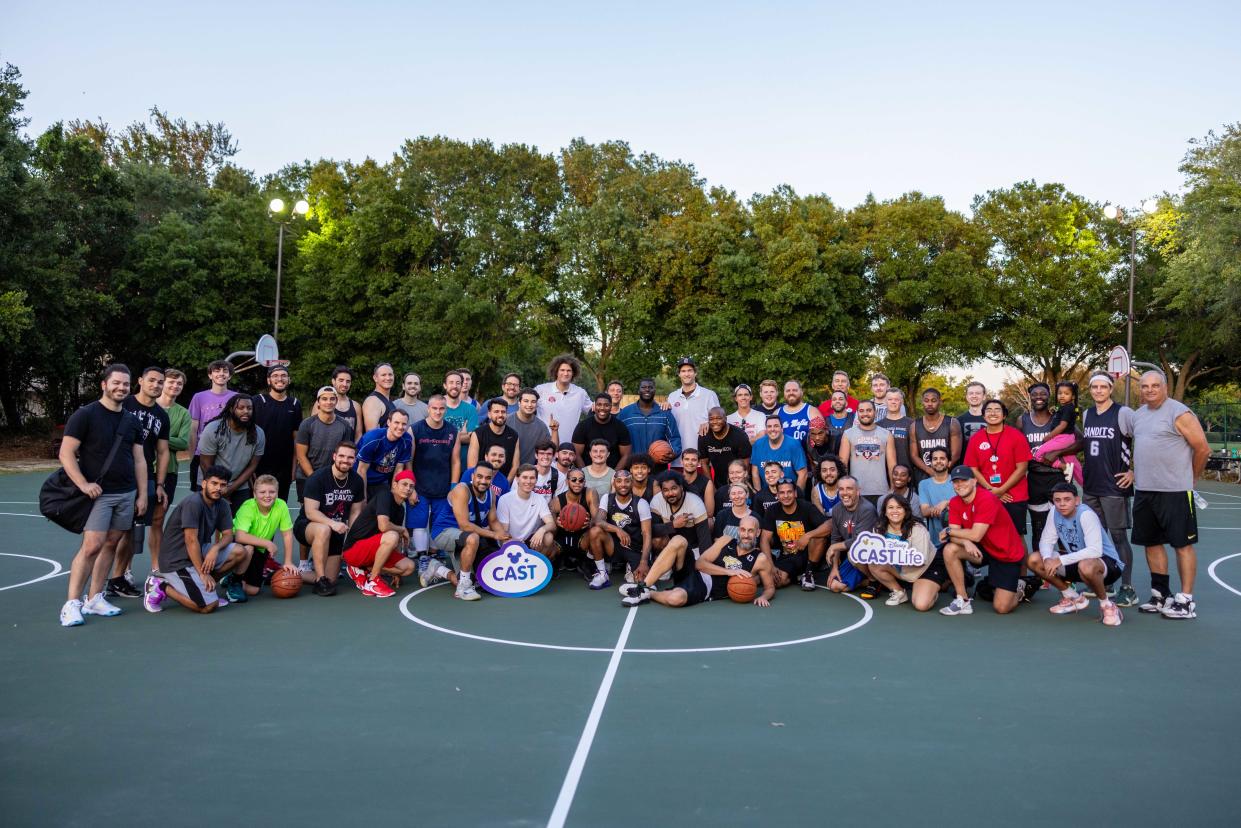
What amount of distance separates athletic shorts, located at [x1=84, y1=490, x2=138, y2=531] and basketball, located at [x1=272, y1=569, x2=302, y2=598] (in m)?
1.27

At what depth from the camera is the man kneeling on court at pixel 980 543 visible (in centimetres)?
749

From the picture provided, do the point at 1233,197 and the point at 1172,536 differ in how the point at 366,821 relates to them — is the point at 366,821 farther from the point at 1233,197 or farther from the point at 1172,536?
the point at 1233,197

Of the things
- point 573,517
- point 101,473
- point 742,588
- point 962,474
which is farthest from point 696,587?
point 101,473

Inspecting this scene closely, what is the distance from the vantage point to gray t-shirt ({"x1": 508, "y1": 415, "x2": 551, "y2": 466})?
9.23m

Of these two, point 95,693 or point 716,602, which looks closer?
point 95,693

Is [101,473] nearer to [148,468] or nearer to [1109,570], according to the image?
[148,468]

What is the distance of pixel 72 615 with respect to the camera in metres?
6.61

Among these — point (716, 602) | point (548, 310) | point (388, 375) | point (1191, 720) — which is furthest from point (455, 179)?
point (1191, 720)

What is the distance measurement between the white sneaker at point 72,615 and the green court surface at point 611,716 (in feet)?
0.27

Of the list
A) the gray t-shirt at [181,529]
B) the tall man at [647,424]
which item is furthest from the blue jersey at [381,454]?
the tall man at [647,424]

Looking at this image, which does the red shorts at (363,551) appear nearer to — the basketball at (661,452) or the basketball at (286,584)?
the basketball at (286,584)

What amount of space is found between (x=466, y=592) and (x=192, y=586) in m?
2.22

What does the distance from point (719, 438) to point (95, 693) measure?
19.5 feet

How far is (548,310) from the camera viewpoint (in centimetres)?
3294
